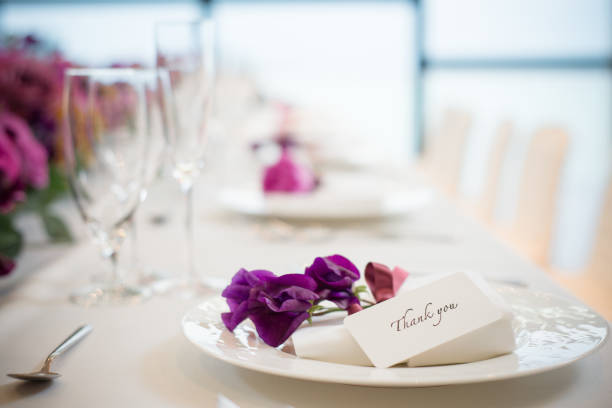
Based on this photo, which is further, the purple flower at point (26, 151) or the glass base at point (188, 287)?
the purple flower at point (26, 151)

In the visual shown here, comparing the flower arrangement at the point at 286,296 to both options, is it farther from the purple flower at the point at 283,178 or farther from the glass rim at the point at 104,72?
the purple flower at the point at 283,178

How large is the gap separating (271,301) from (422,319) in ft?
0.41

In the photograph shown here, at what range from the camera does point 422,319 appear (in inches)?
21.3

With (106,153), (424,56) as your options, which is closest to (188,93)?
(106,153)

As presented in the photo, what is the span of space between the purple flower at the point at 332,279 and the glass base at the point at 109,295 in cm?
32

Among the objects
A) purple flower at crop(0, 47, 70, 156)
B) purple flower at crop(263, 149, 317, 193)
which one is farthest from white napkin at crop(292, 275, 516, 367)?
purple flower at crop(0, 47, 70, 156)

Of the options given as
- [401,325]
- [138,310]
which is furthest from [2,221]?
[401,325]

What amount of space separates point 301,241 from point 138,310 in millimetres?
406

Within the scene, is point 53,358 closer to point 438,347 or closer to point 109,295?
point 109,295

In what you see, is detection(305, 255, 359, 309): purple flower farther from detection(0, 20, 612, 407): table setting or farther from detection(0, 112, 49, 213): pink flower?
detection(0, 112, 49, 213): pink flower

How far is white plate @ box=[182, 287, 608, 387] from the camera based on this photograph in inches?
19.1

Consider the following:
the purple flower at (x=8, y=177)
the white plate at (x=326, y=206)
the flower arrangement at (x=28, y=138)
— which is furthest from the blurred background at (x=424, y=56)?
the purple flower at (x=8, y=177)

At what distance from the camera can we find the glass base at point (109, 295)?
2.71ft

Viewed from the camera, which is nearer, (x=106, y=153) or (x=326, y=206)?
(x=106, y=153)
